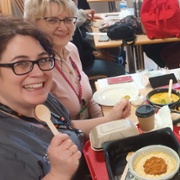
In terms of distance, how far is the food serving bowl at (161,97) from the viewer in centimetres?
124

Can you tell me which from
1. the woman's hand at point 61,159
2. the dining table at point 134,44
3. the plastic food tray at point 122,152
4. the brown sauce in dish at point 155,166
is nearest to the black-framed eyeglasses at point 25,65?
the woman's hand at point 61,159

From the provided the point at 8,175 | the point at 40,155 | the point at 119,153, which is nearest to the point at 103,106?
the point at 119,153

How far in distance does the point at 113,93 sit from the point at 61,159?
713 mm

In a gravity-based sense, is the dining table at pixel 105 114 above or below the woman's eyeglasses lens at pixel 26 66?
below

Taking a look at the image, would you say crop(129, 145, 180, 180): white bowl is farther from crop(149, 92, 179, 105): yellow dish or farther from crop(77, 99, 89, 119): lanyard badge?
crop(77, 99, 89, 119): lanyard badge

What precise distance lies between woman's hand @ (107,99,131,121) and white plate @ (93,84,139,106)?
11 centimetres

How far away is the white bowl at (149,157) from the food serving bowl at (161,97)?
1.26 ft

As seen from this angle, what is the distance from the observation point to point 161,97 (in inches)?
51.2

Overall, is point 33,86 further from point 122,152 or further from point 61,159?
point 122,152

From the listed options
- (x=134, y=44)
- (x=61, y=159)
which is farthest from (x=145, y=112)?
(x=134, y=44)

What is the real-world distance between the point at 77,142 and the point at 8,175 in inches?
15.3

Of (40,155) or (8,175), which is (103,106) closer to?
(40,155)

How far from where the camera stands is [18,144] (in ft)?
2.69

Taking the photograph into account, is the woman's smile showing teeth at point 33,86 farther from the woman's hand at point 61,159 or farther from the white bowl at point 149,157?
the white bowl at point 149,157
